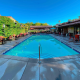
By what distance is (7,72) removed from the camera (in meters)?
2.85

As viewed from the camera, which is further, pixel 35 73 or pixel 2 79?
pixel 35 73

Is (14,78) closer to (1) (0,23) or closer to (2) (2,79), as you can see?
(2) (2,79)

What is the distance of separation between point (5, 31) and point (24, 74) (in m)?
10.5

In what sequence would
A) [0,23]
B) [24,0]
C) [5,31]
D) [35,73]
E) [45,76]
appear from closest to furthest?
1. [45,76]
2. [35,73]
3. [0,23]
4. [5,31]
5. [24,0]

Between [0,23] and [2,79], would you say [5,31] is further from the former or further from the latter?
[2,79]

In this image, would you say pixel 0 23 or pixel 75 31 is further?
pixel 75 31

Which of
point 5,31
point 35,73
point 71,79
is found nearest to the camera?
point 71,79

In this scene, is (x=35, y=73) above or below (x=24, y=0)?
below

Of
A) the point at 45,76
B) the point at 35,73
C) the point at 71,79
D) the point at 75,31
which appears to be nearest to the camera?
the point at 71,79

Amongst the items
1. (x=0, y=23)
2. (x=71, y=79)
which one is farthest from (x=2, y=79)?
(x=0, y=23)

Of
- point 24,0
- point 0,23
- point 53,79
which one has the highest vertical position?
point 24,0

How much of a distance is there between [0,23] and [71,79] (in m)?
11.3

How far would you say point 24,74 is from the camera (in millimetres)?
2711

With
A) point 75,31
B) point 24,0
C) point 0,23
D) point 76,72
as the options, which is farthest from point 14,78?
point 24,0
